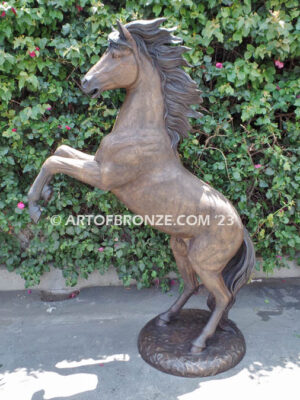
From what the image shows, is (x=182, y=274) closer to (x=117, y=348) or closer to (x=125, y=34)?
(x=117, y=348)

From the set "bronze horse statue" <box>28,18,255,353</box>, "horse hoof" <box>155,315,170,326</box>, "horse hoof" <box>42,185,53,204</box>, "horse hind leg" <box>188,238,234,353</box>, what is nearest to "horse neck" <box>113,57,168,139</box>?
"bronze horse statue" <box>28,18,255,353</box>

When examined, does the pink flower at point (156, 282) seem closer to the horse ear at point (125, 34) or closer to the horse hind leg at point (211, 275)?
the horse hind leg at point (211, 275)

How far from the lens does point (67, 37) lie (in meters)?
2.84

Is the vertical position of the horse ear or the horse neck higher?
the horse ear

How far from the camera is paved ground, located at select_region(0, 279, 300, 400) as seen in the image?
1985 mm

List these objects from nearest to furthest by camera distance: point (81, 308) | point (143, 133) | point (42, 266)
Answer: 1. point (143, 133)
2. point (81, 308)
3. point (42, 266)

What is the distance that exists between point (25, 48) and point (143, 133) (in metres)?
1.60

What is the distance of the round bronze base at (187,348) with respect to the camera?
2055 millimetres

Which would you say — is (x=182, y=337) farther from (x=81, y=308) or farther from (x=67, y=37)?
(x=67, y=37)

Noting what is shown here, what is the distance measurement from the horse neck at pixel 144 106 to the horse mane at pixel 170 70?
54 millimetres

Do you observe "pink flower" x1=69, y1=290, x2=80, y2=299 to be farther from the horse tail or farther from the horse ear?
the horse ear

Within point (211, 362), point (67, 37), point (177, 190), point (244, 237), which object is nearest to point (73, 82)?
point (67, 37)

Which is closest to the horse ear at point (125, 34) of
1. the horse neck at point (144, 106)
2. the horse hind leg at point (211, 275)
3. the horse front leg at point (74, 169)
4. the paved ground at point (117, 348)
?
the horse neck at point (144, 106)

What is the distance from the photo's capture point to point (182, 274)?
2.44 metres
